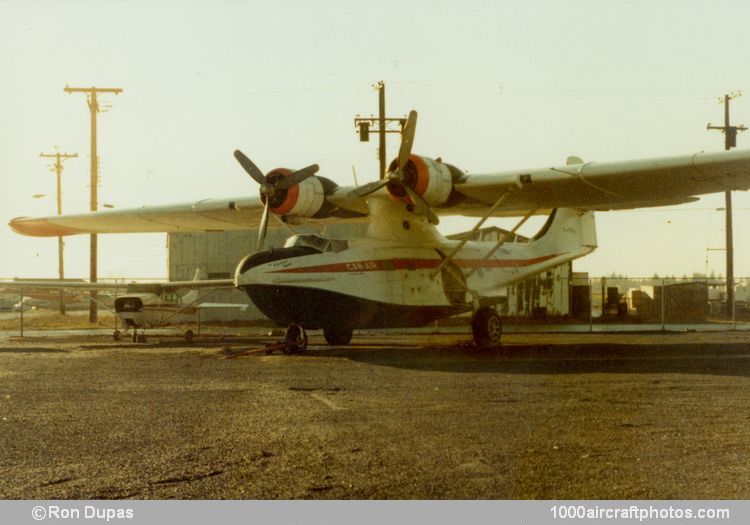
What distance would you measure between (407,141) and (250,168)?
441 cm

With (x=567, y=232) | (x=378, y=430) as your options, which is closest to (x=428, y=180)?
(x=567, y=232)

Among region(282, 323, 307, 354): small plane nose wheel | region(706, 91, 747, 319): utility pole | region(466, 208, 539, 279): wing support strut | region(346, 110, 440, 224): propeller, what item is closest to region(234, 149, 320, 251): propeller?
region(346, 110, 440, 224): propeller

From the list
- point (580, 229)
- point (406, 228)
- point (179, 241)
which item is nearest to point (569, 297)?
point (580, 229)

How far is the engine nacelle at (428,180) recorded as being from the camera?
18.9 metres

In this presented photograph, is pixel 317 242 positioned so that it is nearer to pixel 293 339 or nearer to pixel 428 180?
pixel 293 339

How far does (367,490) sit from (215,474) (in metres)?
1.27

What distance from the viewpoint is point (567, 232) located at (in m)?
25.0

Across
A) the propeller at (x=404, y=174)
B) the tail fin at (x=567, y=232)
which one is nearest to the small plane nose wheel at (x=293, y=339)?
the propeller at (x=404, y=174)

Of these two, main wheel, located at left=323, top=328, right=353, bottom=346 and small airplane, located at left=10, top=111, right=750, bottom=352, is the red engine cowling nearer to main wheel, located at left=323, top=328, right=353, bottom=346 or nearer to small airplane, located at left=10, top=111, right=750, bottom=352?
small airplane, located at left=10, top=111, right=750, bottom=352

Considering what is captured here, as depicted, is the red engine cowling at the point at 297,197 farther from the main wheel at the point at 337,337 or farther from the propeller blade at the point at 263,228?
the main wheel at the point at 337,337

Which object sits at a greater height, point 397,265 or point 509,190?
point 509,190

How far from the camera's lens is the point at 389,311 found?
63.4 ft

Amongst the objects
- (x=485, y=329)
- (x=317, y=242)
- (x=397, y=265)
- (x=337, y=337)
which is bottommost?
(x=337, y=337)

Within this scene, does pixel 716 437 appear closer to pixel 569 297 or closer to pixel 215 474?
pixel 215 474
